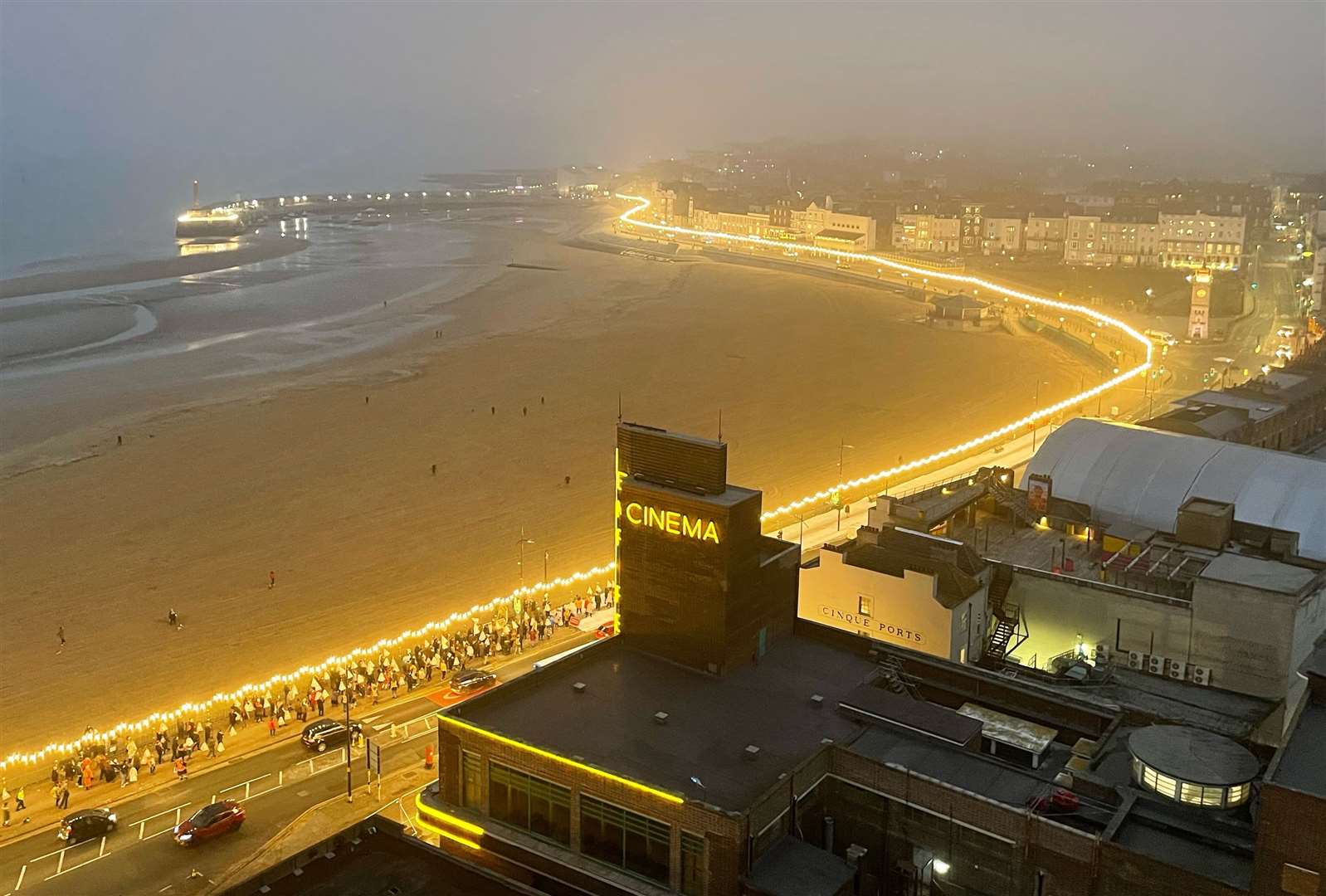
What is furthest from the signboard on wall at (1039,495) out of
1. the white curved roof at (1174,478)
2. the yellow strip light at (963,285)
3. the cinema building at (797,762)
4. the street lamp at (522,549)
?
the street lamp at (522,549)

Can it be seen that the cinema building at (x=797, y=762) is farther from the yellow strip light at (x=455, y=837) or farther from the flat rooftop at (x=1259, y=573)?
the flat rooftop at (x=1259, y=573)

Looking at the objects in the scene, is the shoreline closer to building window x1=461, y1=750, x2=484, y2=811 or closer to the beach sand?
the beach sand

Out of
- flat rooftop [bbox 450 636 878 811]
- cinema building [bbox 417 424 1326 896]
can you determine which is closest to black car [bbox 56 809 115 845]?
cinema building [bbox 417 424 1326 896]

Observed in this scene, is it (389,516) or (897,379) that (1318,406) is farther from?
(389,516)

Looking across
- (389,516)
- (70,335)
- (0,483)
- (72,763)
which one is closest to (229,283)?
(70,335)

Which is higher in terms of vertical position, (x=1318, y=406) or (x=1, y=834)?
(x=1318, y=406)
